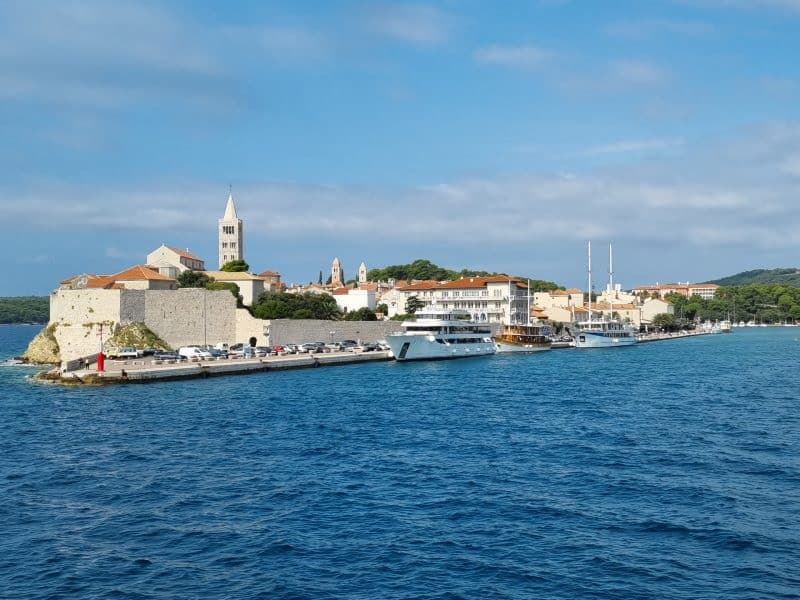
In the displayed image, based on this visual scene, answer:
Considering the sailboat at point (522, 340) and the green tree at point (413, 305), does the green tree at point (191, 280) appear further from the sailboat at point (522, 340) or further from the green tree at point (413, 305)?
the green tree at point (413, 305)

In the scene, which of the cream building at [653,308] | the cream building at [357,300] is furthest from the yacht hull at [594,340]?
the cream building at [653,308]

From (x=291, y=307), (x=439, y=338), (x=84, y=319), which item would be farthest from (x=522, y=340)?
(x=84, y=319)

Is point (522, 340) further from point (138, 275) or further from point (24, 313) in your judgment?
point (24, 313)

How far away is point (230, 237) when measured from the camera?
95250 millimetres

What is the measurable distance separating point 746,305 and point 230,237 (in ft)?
364

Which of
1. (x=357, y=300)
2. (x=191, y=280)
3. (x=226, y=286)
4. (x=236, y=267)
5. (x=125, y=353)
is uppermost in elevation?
(x=236, y=267)

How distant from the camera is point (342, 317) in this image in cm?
7650

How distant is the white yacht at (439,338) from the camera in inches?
2255

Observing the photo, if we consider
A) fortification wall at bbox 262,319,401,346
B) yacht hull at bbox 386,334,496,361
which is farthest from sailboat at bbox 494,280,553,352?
fortification wall at bbox 262,319,401,346

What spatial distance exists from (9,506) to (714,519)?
44.1 ft

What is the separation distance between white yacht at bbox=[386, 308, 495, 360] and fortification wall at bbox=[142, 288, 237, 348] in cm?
1148

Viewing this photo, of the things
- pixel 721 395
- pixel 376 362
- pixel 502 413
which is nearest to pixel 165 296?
pixel 376 362

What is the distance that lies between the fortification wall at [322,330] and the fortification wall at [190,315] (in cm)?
309

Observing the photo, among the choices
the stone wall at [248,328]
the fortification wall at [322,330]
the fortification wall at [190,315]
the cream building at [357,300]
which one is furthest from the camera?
the cream building at [357,300]
